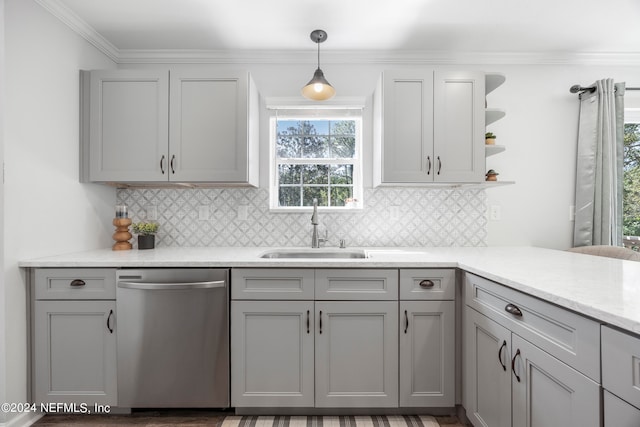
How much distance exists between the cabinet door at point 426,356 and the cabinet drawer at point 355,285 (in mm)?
134

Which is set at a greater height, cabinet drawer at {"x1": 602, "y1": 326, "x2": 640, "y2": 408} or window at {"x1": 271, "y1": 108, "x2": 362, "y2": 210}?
window at {"x1": 271, "y1": 108, "x2": 362, "y2": 210}

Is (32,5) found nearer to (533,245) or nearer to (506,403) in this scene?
(506,403)

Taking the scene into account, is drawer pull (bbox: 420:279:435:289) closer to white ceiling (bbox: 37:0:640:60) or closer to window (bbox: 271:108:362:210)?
window (bbox: 271:108:362:210)

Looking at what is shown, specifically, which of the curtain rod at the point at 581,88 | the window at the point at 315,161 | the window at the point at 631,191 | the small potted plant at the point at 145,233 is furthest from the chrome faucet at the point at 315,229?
the window at the point at 631,191

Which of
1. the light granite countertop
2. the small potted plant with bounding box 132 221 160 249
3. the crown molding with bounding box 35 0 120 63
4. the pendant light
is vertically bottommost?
the light granite countertop

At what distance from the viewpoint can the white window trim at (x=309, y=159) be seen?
2.59 m

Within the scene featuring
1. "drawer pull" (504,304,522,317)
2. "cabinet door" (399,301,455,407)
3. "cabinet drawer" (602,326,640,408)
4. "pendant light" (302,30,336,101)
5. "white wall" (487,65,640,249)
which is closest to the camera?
"cabinet drawer" (602,326,640,408)

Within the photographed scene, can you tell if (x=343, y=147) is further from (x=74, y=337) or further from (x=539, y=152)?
(x=74, y=337)

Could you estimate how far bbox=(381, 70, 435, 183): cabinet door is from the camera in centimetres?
218

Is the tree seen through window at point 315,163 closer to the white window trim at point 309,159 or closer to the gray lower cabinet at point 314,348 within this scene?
the white window trim at point 309,159

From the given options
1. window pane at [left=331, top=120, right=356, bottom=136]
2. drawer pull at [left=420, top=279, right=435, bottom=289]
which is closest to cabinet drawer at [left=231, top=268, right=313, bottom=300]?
drawer pull at [left=420, top=279, right=435, bottom=289]

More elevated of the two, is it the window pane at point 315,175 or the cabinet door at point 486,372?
the window pane at point 315,175

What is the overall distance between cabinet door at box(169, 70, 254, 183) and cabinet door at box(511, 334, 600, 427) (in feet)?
6.09

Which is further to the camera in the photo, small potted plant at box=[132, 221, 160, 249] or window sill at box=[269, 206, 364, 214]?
window sill at box=[269, 206, 364, 214]
